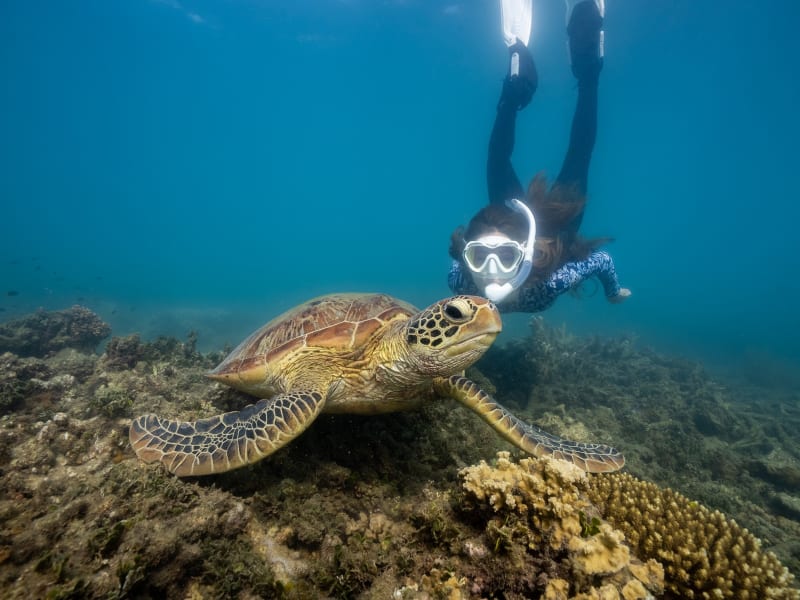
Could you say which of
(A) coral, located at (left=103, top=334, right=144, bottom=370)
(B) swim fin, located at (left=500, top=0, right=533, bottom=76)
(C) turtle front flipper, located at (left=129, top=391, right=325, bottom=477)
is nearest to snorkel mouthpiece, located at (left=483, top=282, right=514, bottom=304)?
(C) turtle front flipper, located at (left=129, top=391, right=325, bottom=477)

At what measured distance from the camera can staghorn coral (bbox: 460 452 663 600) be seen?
137 centimetres

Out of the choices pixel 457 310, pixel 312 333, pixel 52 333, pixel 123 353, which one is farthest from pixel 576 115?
pixel 52 333

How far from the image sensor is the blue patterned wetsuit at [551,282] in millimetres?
6492

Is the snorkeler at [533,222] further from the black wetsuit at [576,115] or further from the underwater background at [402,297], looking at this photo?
the underwater background at [402,297]

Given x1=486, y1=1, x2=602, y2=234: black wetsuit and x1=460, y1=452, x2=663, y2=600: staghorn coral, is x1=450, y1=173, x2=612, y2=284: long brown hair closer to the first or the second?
x1=486, y1=1, x2=602, y2=234: black wetsuit

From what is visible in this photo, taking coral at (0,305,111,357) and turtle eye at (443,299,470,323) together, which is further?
coral at (0,305,111,357)

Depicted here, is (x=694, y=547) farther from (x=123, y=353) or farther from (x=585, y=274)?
(x=123, y=353)

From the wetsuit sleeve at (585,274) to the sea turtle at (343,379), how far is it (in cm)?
402

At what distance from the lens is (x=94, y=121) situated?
90562 mm

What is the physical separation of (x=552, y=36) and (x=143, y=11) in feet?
173

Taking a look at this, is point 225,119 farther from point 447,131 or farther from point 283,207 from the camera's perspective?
point 447,131

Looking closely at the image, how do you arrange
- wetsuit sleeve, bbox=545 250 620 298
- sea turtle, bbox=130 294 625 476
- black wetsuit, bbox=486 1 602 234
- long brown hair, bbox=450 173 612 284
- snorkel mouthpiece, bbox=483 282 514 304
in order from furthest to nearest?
1. black wetsuit, bbox=486 1 602 234
2. wetsuit sleeve, bbox=545 250 620 298
3. long brown hair, bbox=450 173 612 284
4. snorkel mouthpiece, bbox=483 282 514 304
5. sea turtle, bbox=130 294 625 476

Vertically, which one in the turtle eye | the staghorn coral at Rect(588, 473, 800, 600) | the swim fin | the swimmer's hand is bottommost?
the staghorn coral at Rect(588, 473, 800, 600)

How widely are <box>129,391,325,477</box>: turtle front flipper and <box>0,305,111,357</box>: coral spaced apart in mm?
7334
